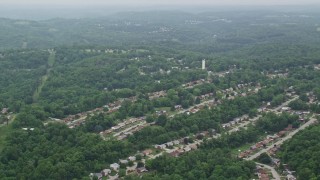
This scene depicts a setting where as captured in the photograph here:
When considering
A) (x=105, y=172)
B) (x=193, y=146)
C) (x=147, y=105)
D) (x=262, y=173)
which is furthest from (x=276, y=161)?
(x=147, y=105)

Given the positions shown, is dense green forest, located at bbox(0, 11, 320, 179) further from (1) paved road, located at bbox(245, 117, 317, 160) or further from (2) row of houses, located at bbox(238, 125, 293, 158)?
(1) paved road, located at bbox(245, 117, 317, 160)

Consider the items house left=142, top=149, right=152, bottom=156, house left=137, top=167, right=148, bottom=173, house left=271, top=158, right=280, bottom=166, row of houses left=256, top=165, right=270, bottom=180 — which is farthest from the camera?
house left=142, top=149, right=152, bottom=156

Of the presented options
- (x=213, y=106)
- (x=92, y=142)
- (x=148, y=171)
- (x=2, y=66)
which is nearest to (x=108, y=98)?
(x=213, y=106)

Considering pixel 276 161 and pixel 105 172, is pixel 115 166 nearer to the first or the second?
pixel 105 172

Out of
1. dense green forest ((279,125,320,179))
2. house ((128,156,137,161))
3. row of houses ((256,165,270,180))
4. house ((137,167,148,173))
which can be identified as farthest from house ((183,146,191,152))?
dense green forest ((279,125,320,179))

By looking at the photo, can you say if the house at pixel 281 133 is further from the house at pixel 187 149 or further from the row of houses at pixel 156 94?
the row of houses at pixel 156 94

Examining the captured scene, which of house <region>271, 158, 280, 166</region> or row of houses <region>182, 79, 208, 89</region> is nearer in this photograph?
house <region>271, 158, 280, 166</region>

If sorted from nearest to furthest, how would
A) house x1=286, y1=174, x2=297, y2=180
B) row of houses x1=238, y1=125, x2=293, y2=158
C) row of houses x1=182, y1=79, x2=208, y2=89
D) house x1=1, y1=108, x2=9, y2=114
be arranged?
1. house x1=286, y1=174, x2=297, y2=180
2. row of houses x1=238, y1=125, x2=293, y2=158
3. house x1=1, y1=108, x2=9, y2=114
4. row of houses x1=182, y1=79, x2=208, y2=89

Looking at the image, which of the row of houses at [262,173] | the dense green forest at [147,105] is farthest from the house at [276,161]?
the row of houses at [262,173]

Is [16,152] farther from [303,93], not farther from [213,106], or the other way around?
[303,93]
